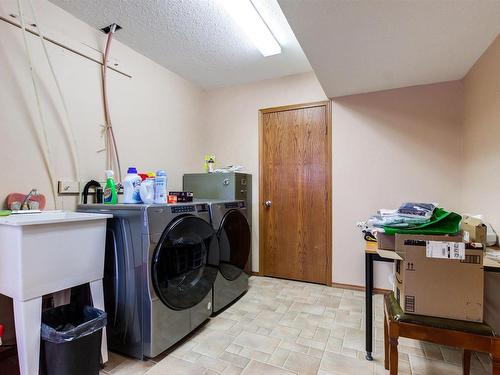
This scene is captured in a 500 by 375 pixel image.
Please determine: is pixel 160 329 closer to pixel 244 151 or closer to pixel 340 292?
pixel 340 292

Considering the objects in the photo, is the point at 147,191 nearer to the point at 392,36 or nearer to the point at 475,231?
the point at 392,36

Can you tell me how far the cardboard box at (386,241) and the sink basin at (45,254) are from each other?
5.06ft

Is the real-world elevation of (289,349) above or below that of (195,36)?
below

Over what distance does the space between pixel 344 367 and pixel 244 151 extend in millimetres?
2252

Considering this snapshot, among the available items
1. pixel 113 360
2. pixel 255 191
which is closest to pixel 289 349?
pixel 113 360

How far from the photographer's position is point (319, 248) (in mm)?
2734

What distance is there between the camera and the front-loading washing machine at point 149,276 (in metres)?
1.46

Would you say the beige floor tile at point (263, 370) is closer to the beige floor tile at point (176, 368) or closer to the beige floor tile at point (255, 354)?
the beige floor tile at point (255, 354)

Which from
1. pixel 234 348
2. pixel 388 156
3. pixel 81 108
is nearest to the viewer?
pixel 234 348

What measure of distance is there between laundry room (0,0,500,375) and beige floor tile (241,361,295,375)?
0.01 metres

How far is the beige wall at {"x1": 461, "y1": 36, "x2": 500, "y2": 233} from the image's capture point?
1.63 m

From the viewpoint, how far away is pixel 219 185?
2.68 metres

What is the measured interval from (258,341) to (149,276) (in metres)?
0.86

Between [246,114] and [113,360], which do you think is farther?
[246,114]
